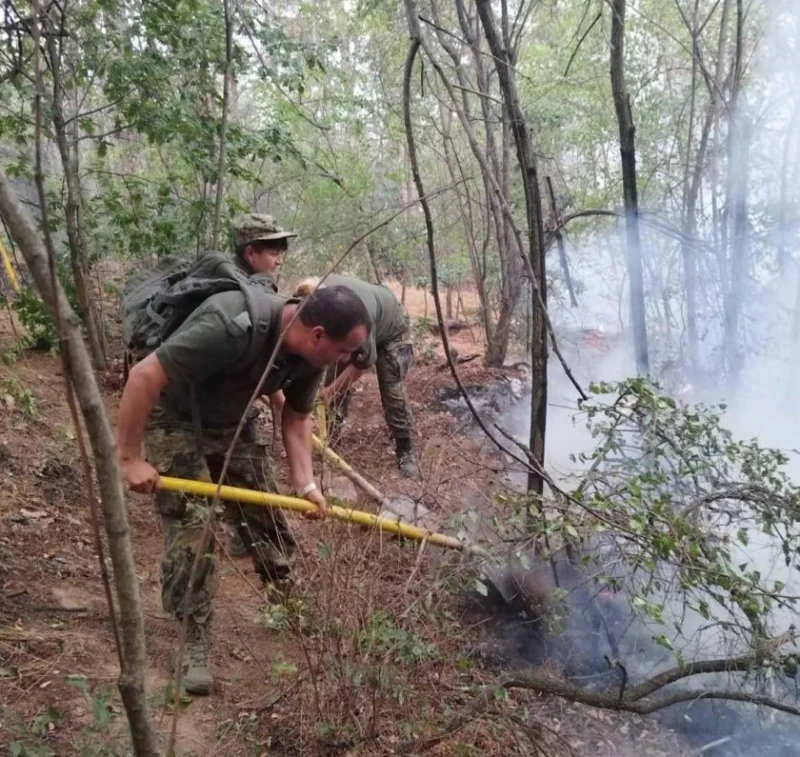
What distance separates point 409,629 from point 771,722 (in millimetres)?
1809

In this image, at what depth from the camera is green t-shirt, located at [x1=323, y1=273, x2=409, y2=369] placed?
161 inches

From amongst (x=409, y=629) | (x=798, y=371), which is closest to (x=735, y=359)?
(x=798, y=371)

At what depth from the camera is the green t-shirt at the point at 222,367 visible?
89.7 inches

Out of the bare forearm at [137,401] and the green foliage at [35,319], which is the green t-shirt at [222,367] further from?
the green foliage at [35,319]

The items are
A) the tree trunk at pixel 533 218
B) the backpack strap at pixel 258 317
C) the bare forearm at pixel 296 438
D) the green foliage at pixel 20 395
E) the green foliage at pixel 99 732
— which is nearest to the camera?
the green foliage at pixel 99 732

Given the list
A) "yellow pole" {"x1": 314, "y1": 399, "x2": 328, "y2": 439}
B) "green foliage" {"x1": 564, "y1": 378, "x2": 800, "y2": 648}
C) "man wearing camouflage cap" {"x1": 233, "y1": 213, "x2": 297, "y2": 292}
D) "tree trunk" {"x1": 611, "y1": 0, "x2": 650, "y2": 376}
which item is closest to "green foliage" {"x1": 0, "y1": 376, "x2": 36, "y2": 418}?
"man wearing camouflage cap" {"x1": 233, "y1": 213, "x2": 297, "y2": 292}

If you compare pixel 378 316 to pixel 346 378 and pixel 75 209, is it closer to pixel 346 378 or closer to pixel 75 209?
pixel 346 378

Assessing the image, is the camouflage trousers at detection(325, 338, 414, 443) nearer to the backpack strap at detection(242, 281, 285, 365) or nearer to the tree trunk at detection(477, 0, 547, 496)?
the tree trunk at detection(477, 0, 547, 496)

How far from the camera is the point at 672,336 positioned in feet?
28.3

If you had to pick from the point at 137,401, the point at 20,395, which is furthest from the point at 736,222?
the point at 20,395

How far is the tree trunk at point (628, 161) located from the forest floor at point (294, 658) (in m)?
1.61

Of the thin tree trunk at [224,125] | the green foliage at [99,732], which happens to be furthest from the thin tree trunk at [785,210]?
the green foliage at [99,732]

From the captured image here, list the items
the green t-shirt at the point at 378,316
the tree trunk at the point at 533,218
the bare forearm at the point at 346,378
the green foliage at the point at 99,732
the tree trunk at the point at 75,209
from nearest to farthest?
1. the green foliage at the point at 99,732
2. the tree trunk at the point at 533,218
3. the green t-shirt at the point at 378,316
4. the bare forearm at the point at 346,378
5. the tree trunk at the point at 75,209

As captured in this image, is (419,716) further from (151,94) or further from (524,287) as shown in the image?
(524,287)
